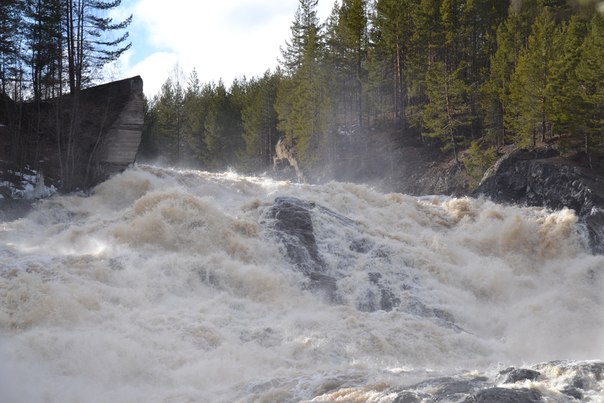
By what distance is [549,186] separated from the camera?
26.1 meters

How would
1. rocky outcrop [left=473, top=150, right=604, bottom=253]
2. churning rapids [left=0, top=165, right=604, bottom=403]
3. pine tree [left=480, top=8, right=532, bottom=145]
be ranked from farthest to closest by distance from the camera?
pine tree [left=480, top=8, right=532, bottom=145]
rocky outcrop [left=473, top=150, right=604, bottom=253]
churning rapids [left=0, top=165, right=604, bottom=403]

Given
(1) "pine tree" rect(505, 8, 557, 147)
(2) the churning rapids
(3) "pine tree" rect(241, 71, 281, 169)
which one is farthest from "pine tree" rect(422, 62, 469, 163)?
(3) "pine tree" rect(241, 71, 281, 169)

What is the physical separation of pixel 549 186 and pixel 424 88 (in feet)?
60.3

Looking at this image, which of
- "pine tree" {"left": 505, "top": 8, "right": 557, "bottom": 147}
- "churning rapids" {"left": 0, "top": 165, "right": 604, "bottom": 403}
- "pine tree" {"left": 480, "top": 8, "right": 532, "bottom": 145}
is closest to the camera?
"churning rapids" {"left": 0, "top": 165, "right": 604, "bottom": 403}

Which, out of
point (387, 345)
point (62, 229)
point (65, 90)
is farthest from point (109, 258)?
point (65, 90)

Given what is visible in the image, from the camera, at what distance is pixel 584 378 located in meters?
7.97

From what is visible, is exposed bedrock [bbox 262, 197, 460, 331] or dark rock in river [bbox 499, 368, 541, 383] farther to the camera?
exposed bedrock [bbox 262, 197, 460, 331]

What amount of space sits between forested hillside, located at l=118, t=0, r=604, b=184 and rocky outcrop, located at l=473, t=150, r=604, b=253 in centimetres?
179

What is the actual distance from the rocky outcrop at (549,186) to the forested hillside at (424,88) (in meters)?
1.79

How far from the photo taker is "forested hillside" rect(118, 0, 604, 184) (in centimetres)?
2908

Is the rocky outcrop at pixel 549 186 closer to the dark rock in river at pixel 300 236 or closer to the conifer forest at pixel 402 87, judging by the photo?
the conifer forest at pixel 402 87

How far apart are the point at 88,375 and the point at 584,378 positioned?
8.22 m

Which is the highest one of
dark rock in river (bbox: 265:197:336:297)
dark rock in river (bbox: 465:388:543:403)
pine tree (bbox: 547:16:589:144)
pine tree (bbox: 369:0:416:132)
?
pine tree (bbox: 369:0:416:132)

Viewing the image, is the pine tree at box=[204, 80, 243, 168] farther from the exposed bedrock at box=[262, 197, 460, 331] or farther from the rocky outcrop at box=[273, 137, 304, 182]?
the exposed bedrock at box=[262, 197, 460, 331]
